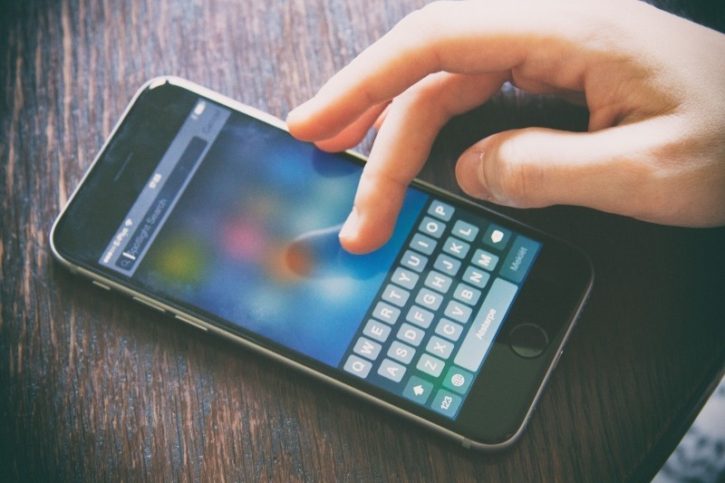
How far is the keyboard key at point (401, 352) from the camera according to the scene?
0.42 metres

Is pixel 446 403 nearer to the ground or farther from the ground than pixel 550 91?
nearer to the ground

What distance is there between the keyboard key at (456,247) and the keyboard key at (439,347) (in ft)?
0.19

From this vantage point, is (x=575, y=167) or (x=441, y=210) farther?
(x=441, y=210)

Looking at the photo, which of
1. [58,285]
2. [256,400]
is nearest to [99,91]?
[58,285]

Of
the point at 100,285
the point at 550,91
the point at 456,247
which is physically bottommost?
the point at 100,285

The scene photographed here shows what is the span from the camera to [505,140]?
0.39 meters

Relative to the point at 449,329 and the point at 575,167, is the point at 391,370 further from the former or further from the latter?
the point at 575,167

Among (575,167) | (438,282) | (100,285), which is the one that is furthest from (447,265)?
(100,285)

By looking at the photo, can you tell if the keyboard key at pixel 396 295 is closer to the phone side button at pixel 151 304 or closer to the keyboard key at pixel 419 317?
the keyboard key at pixel 419 317

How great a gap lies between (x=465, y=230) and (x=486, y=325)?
65 millimetres

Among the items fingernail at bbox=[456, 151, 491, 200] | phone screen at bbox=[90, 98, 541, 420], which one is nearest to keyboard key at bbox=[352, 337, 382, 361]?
phone screen at bbox=[90, 98, 541, 420]

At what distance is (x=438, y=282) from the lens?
→ 0.44 m

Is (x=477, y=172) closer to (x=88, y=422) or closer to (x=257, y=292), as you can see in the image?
(x=257, y=292)

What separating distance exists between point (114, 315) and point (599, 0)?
351 millimetres
